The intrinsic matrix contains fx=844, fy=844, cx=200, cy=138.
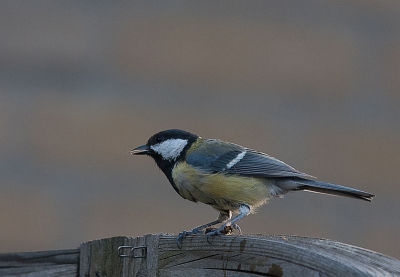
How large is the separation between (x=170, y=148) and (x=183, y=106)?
2.77 feet

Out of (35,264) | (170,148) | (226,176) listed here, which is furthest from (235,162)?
(35,264)

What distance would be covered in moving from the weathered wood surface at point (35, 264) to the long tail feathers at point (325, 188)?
0.84 m

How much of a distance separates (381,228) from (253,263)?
2.25 m

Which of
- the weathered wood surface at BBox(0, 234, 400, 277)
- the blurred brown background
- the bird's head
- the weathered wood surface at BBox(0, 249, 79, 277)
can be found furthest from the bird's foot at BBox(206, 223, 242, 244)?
the blurred brown background

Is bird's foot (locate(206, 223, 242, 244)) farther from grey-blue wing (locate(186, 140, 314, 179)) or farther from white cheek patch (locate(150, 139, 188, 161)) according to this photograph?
white cheek patch (locate(150, 139, 188, 161))

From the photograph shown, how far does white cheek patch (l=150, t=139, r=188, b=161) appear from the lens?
2.73 m

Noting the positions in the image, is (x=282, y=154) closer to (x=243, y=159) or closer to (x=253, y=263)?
(x=243, y=159)

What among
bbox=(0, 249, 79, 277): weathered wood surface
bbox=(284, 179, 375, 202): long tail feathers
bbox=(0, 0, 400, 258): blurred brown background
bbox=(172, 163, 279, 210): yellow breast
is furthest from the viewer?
bbox=(0, 0, 400, 258): blurred brown background

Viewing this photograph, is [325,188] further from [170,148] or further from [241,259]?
[241,259]

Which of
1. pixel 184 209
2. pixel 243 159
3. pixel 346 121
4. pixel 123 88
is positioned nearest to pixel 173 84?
pixel 123 88

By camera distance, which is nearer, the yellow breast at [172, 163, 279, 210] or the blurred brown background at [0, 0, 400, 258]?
the yellow breast at [172, 163, 279, 210]

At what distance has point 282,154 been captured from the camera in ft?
12.0

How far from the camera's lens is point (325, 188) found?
2.39 m

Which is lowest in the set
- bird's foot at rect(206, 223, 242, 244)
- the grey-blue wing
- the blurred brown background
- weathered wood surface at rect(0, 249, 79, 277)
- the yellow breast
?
weathered wood surface at rect(0, 249, 79, 277)
